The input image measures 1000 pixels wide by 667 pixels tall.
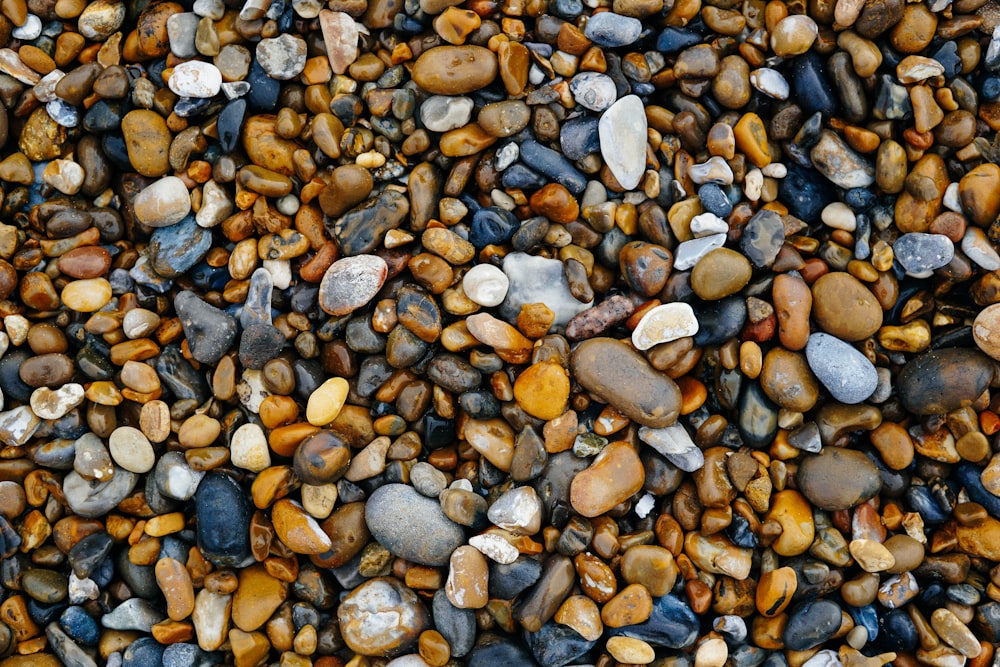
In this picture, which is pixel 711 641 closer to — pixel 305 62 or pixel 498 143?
pixel 498 143

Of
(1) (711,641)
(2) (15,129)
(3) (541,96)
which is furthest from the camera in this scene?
(2) (15,129)

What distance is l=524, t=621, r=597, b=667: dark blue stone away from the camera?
213 cm

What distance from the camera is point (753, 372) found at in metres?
2.22

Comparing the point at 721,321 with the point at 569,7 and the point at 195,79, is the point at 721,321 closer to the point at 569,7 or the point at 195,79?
the point at 569,7

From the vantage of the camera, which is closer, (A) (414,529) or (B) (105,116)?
(A) (414,529)

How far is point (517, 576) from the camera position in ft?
7.09

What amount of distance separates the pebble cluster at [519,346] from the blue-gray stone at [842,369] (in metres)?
0.01

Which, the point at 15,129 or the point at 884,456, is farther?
the point at 15,129

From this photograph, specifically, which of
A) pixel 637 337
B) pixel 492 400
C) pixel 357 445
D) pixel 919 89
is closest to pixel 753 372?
pixel 637 337

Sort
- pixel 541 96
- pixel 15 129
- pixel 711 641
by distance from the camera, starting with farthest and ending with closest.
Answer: pixel 15 129 < pixel 541 96 < pixel 711 641

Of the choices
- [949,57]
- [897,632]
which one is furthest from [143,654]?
[949,57]

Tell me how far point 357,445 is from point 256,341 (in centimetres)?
44

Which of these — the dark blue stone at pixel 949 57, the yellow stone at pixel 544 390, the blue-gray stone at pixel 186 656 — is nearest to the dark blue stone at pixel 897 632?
the yellow stone at pixel 544 390

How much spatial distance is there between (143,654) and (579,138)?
2.02m
